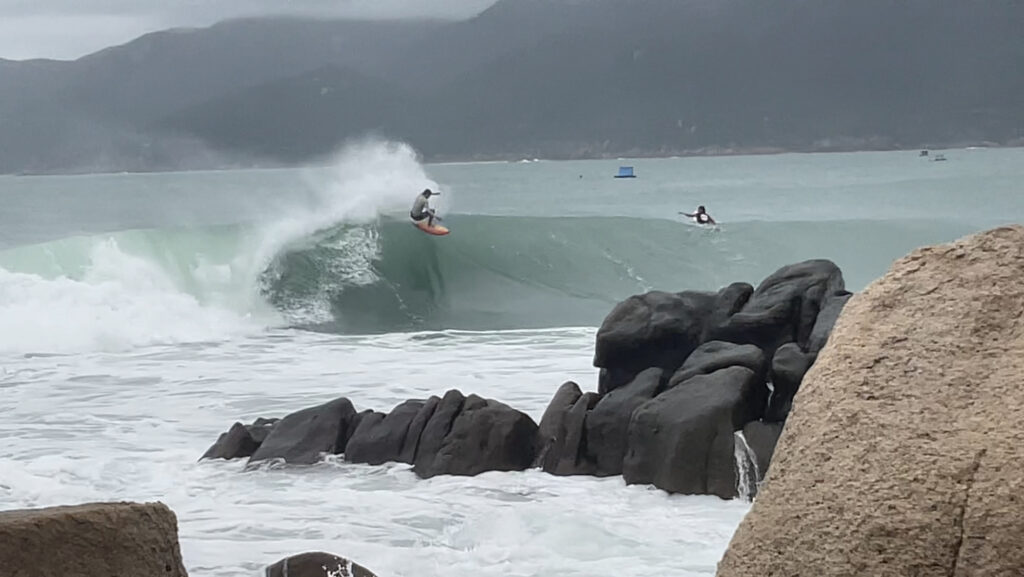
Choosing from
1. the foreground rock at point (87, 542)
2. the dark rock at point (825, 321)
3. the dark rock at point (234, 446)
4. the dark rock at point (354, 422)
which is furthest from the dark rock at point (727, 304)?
the foreground rock at point (87, 542)

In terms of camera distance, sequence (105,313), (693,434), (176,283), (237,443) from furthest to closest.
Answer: (176,283) → (105,313) → (237,443) → (693,434)

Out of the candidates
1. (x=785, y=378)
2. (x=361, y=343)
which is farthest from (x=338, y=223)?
(x=785, y=378)

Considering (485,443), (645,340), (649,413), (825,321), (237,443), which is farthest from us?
(645,340)

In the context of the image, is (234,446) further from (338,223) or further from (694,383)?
(338,223)

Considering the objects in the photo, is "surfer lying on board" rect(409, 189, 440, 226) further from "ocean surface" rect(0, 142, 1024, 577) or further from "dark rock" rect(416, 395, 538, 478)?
"dark rock" rect(416, 395, 538, 478)

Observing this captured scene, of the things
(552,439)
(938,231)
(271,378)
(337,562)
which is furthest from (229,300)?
(938,231)

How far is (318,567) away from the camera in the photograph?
5727mm

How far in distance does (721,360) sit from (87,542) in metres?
6.78

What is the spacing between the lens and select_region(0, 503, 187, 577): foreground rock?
2889mm

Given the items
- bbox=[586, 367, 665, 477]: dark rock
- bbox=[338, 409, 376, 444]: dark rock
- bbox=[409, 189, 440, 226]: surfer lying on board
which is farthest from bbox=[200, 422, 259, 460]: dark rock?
bbox=[409, 189, 440, 226]: surfer lying on board

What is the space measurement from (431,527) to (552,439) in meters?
1.90

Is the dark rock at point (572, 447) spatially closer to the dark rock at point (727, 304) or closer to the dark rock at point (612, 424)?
the dark rock at point (612, 424)

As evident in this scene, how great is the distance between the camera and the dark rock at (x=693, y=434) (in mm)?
8328

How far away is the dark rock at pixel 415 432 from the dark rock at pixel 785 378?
2.50 metres
